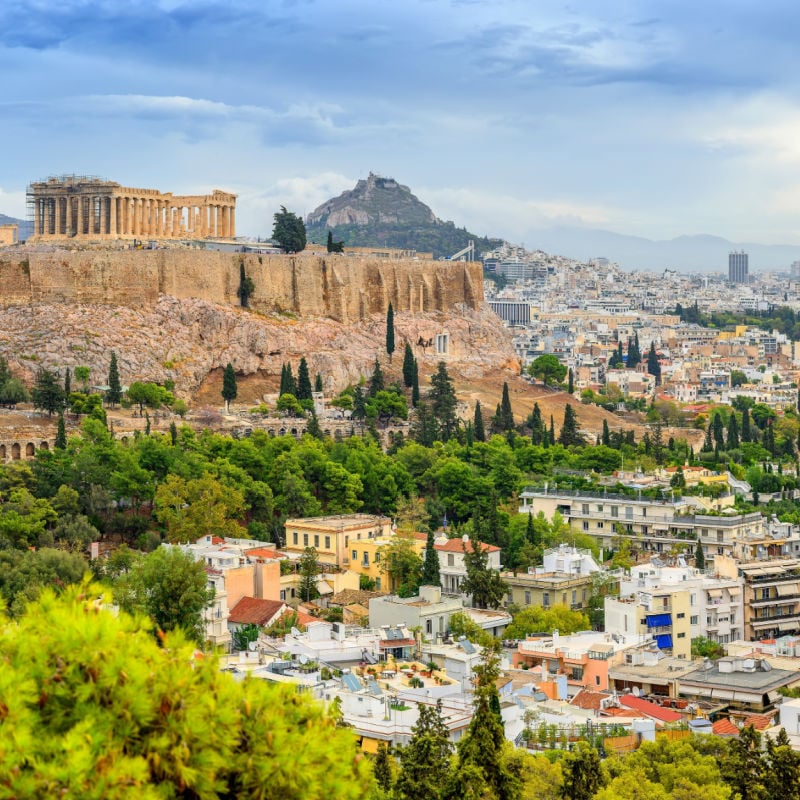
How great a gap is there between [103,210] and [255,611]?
135 ft

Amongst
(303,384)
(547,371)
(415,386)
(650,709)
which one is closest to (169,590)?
(650,709)

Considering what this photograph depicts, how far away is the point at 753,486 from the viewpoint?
208 ft

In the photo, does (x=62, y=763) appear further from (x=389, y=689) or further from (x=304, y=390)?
(x=304, y=390)

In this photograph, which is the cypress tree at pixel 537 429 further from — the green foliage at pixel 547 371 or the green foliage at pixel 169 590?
the green foliage at pixel 169 590

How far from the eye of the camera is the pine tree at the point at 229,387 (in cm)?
6856

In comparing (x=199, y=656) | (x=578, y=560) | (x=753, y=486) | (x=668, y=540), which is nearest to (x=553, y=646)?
(x=578, y=560)

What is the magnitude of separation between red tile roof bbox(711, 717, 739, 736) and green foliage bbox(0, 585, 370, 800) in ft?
59.6

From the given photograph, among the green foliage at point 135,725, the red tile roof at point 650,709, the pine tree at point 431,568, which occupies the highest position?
the green foliage at point 135,725

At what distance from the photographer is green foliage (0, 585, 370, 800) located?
37.9 feet

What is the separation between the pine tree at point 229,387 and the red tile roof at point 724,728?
39556 mm

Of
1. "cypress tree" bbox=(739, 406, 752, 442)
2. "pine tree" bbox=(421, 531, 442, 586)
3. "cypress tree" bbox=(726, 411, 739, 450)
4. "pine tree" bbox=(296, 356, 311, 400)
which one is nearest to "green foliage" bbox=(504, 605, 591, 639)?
"pine tree" bbox=(421, 531, 442, 586)

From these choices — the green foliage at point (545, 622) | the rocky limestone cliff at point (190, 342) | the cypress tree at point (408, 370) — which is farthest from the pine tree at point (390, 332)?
the green foliage at point (545, 622)

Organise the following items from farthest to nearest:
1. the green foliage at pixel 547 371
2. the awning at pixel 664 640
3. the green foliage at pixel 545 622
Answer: the green foliage at pixel 547 371, the awning at pixel 664 640, the green foliage at pixel 545 622

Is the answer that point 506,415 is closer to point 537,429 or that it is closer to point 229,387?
point 537,429
